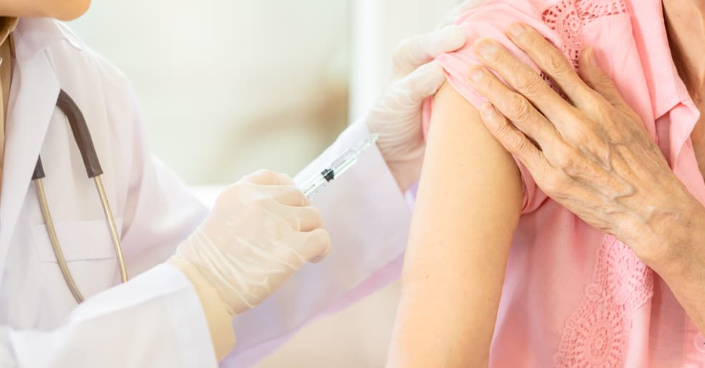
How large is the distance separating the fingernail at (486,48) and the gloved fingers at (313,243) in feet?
1.24

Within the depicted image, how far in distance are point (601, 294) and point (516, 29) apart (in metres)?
0.42

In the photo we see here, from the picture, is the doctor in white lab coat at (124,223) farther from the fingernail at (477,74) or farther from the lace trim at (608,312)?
the lace trim at (608,312)

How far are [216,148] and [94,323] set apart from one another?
1643mm

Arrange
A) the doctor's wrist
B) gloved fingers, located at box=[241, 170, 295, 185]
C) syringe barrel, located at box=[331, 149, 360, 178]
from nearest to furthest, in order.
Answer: the doctor's wrist < gloved fingers, located at box=[241, 170, 295, 185] < syringe barrel, located at box=[331, 149, 360, 178]

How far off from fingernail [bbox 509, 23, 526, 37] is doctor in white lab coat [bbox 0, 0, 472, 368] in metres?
0.10

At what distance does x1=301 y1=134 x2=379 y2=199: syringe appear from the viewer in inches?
51.8

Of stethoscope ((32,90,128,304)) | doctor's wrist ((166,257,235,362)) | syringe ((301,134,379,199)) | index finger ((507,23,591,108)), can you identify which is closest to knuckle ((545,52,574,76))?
index finger ((507,23,591,108))

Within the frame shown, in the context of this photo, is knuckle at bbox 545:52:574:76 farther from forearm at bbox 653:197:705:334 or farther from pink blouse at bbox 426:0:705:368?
forearm at bbox 653:197:705:334

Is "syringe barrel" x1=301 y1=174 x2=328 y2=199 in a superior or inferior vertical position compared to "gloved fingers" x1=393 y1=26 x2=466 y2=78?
inferior

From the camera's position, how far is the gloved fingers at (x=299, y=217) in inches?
46.8

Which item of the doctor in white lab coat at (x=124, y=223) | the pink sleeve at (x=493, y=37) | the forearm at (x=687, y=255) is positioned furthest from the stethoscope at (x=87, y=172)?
the forearm at (x=687, y=255)

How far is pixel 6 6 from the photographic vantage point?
1.09 m

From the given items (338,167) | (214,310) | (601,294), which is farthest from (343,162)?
(601,294)

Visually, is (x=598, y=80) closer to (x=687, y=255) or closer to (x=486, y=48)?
(x=486, y=48)
